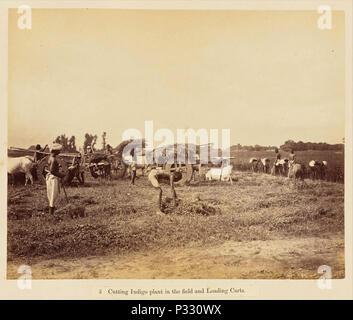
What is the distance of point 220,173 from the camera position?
5582 millimetres

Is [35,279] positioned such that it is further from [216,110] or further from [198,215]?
[216,110]

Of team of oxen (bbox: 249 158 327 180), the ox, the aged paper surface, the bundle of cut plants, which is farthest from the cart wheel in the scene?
the ox

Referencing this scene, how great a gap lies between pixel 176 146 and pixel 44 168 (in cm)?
184

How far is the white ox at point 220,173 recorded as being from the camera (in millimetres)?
5559

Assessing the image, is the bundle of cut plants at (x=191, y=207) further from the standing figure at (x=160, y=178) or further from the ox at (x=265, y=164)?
the ox at (x=265, y=164)

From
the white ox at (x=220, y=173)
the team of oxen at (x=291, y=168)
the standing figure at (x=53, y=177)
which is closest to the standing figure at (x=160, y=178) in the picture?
the white ox at (x=220, y=173)

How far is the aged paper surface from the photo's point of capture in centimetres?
536

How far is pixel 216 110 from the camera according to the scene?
18.1 ft

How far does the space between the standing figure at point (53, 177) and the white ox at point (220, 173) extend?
2.03m

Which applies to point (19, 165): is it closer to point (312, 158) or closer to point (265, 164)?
point (265, 164)

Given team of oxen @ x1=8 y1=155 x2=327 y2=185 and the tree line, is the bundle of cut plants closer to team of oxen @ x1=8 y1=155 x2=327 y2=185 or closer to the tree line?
team of oxen @ x1=8 y1=155 x2=327 y2=185

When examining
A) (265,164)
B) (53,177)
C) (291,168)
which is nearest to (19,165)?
(53,177)

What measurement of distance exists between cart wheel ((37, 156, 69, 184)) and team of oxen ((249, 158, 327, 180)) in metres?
2.55
